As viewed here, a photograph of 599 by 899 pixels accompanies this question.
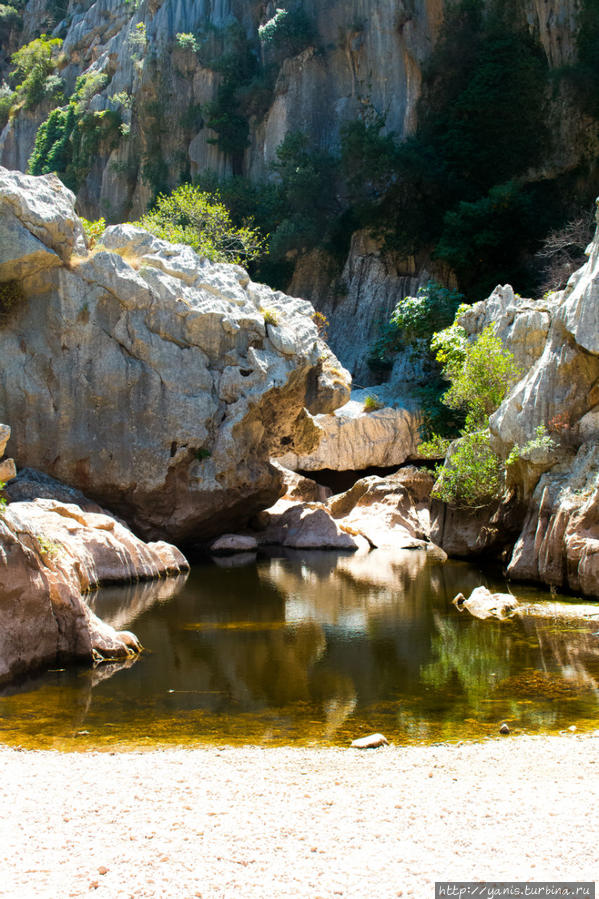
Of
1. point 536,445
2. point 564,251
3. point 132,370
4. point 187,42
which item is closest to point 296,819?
point 536,445

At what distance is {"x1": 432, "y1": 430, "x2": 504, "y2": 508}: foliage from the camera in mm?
20234

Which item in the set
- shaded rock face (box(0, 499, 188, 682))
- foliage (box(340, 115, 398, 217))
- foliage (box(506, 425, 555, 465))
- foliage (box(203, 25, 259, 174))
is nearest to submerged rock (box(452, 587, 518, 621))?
foliage (box(506, 425, 555, 465))

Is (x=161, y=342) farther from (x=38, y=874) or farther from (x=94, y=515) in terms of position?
(x=38, y=874)

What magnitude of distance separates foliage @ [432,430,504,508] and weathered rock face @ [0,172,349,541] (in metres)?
6.37

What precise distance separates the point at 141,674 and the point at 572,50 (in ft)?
114

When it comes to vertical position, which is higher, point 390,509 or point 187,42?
point 187,42

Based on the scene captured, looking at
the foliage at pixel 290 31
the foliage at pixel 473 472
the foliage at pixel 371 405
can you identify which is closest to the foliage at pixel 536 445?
the foliage at pixel 473 472

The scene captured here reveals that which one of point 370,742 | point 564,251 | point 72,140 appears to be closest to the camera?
point 370,742

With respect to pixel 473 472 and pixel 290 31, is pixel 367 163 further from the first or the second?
pixel 473 472

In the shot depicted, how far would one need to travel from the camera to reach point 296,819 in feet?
18.5

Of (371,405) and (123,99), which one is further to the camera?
(123,99)

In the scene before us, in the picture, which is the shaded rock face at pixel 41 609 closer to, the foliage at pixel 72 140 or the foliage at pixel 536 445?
the foliage at pixel 536 445

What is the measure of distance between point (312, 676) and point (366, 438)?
68.9 ft

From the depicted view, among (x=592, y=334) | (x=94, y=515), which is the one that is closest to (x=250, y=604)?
(x=94, y=515)
